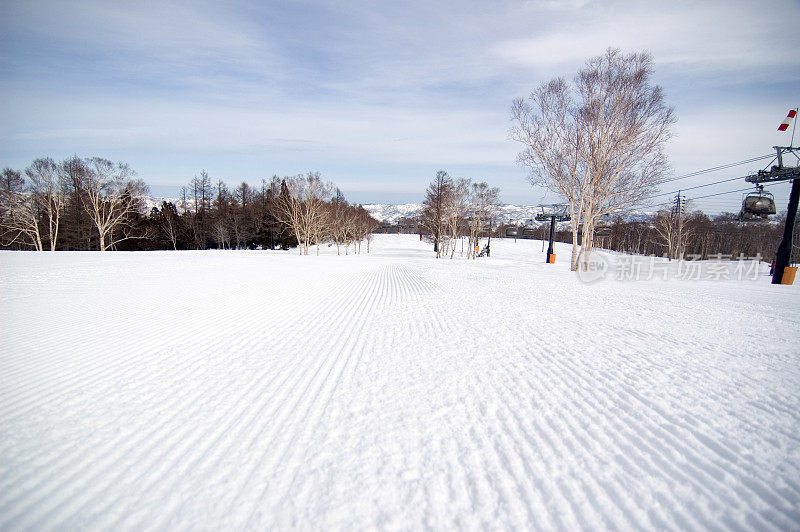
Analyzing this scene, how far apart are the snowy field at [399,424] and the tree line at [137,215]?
32314mm

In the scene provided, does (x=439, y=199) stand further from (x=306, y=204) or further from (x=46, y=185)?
(x=46, y=185)

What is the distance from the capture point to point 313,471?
261cm

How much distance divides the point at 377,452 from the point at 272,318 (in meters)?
5.57

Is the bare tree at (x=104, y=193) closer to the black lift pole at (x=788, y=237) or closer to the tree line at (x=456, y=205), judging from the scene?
the tree line at (x=456, y=205)

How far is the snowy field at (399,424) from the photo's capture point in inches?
88.7

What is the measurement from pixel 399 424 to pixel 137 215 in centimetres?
5863

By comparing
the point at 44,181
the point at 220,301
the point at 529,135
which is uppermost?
the point at 529,135

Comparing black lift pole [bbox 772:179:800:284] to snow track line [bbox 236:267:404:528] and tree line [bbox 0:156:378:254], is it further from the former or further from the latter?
tree line [bbox 0:156:378:254]

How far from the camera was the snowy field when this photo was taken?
225 cm

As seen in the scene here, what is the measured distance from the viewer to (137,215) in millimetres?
47031

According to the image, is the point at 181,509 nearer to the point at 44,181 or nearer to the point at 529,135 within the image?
the point at 529,135

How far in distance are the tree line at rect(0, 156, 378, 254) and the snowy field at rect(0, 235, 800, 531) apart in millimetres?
32314

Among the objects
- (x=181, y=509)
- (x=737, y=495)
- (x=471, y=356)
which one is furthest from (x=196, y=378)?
(x=737, y=495)

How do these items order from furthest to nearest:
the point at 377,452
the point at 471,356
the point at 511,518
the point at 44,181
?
the point at 44,181 < the point at 471,356 < the point at 377,452 < the point at 511,518
